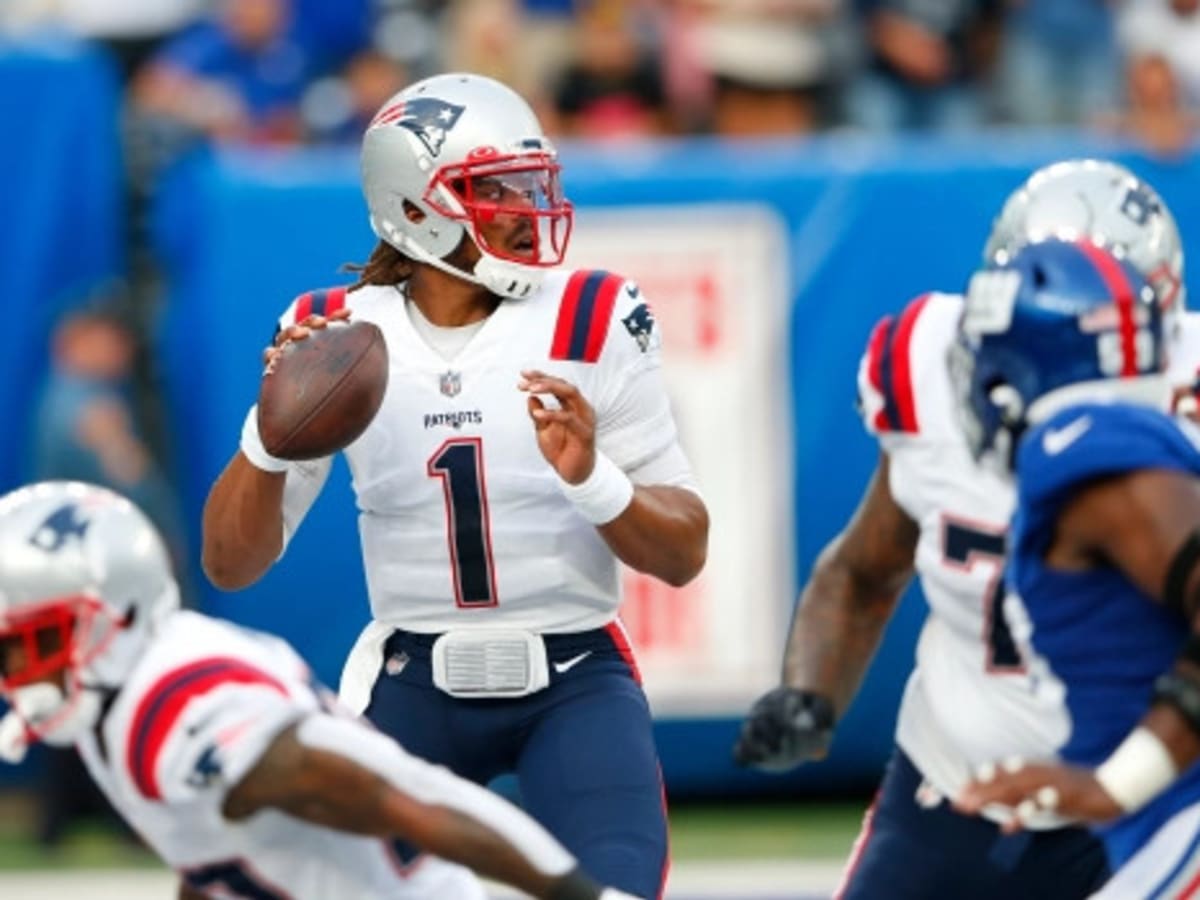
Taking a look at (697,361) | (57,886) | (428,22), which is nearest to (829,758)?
(697,361)

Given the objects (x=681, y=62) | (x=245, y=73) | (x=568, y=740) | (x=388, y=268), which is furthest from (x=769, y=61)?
(x=568, y=740)

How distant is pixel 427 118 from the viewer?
15.5ft

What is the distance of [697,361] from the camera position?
8.02 metres

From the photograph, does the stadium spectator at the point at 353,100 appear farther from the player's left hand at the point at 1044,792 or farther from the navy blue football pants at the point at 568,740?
the player's left hand at the point at 1044,792

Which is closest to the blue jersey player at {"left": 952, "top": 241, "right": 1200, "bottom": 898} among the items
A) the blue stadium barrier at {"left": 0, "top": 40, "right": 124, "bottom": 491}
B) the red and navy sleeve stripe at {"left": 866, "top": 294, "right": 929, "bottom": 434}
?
the red and navy sleeve stripe at {"left": 866, "top": 294, "right": 929, "bottom": 434}

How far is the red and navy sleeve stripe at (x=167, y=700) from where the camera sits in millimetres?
3627

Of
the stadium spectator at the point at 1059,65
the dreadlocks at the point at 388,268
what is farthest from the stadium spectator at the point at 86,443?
the dreadlocks at the point at 388,268

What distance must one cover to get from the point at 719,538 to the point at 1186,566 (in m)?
4.60

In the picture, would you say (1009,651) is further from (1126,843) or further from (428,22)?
(428,22)

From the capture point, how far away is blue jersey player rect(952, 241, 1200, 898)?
3.51 meters

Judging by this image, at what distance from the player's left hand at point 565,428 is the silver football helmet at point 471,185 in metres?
0.34

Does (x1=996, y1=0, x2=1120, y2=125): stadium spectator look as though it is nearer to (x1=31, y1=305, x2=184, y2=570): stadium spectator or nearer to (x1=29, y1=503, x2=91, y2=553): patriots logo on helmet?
(x1=31, y1=305, x2=184, y2=570): stadium spectator

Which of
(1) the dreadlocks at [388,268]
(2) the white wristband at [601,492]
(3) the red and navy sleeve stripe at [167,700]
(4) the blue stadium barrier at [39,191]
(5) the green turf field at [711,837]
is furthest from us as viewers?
(4) the blue stadium barrier at [39,191]

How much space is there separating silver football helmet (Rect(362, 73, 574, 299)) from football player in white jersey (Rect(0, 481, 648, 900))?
97 centimetres
